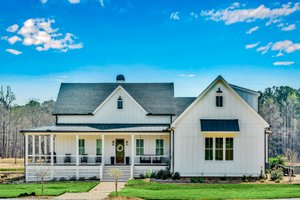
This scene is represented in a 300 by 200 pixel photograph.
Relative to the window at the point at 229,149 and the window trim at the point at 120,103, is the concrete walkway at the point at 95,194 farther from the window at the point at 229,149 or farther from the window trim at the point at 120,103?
the window trim at the point at 120,103

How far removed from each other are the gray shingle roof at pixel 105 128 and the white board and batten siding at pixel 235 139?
8.89 ft

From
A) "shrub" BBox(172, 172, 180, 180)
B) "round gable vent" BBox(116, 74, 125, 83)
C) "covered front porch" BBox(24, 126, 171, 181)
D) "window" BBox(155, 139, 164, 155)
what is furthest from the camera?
"round gable vent" BBox(116, 74, 125, 83)

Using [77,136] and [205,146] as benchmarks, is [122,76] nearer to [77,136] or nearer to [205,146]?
[77,136]

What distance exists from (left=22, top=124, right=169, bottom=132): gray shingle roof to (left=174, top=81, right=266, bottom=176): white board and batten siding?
2710 millimetres

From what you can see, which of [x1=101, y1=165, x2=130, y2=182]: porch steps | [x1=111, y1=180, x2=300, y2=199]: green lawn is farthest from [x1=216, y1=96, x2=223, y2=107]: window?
[x1=101, y1=165, x2=130, y2=182]: porch steps

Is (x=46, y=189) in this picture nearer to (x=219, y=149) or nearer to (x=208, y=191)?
(x=208, y=191)

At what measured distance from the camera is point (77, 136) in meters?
33.6

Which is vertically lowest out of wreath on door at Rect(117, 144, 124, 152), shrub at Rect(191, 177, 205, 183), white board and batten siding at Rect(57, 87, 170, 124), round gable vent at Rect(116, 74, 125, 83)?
shrub at Rect(191, 177, 205, 183)

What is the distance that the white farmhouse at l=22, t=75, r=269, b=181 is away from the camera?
31297mm

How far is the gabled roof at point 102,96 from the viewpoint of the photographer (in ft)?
124

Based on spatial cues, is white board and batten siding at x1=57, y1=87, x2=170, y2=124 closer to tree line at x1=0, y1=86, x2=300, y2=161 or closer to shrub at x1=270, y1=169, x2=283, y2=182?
shrub at x1=270, y1=169, x2=283, y2=182

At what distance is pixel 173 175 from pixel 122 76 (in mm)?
12800

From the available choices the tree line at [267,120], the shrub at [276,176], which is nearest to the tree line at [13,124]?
the tree line at [267,120]

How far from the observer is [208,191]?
2409cm
